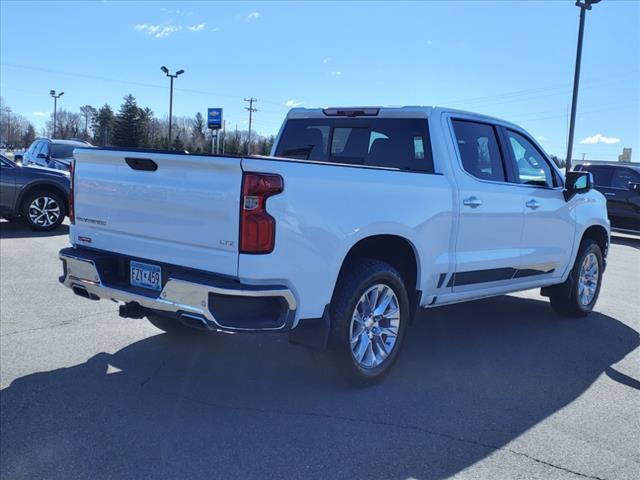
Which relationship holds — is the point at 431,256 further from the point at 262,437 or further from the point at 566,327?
the point at 566,327

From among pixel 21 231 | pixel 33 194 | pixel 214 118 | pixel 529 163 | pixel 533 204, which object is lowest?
pixel 21 231

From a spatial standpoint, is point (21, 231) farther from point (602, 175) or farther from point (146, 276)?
point (602, 175)

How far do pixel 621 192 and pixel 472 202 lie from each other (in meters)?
12.1

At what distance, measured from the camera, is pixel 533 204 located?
5.55 metres

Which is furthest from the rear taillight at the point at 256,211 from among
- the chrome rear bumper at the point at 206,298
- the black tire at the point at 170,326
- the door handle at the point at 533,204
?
the door handle at the point at 533,204

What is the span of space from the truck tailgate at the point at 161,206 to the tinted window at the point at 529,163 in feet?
10.7

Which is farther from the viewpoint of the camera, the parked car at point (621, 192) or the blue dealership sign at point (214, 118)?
the blue dealership sign at point (214, 118)

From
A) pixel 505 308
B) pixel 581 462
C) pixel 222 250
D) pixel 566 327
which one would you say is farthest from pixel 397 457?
pixel 505 308

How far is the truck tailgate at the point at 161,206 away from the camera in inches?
135

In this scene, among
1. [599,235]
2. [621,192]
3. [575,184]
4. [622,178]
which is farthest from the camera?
[622,178]

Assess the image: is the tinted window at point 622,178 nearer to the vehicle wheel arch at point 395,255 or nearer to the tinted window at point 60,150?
the vehicle wheel arch at point 395,255

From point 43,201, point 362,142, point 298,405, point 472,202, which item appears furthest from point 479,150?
point 43,201

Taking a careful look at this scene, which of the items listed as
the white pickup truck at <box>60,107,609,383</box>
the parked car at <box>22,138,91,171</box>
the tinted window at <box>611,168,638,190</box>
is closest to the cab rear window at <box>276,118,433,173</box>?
the white pickup truck at <box>60,107,609,383</box>

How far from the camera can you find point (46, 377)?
420 cm
